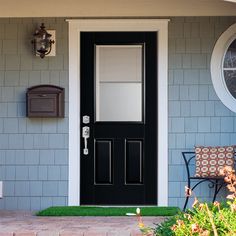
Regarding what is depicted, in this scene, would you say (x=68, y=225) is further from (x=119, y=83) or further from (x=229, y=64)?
(x=229, y=64)

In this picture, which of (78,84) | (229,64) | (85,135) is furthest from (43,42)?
(229,64)

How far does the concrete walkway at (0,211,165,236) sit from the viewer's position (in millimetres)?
5562

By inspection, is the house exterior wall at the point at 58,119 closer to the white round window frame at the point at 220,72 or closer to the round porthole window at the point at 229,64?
the white round window frame at the point at 220,72

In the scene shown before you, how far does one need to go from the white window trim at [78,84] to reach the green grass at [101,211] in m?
0.22

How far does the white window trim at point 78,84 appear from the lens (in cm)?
704

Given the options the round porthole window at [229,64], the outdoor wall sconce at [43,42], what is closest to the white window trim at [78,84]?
the outdoor wall sconce at [43,42]

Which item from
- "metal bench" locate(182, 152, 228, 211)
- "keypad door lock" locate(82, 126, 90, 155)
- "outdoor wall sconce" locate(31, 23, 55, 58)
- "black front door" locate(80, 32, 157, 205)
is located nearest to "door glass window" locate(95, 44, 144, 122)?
"black front door" locate(80, 32, 157, 205)

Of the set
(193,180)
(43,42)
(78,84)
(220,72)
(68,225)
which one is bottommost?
(68,225)

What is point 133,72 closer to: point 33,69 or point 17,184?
point 33,69

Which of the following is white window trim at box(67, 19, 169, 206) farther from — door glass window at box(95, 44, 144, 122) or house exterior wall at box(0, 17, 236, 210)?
door glass window at box(95, 44, 144, 122)

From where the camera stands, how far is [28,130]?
710 cm

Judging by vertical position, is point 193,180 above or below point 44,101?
below

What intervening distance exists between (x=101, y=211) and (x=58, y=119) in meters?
1.14

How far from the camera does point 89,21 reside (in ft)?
23.2
